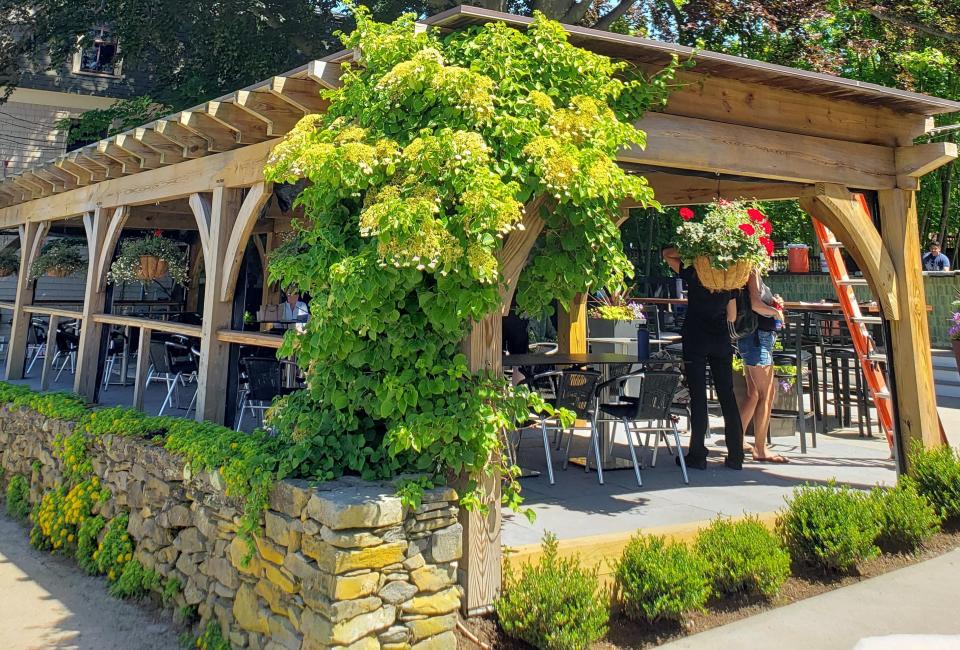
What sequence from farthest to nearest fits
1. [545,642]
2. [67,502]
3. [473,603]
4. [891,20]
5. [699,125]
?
[891,20] < [67,502] < [699,125] < [473,603] < [545,642]

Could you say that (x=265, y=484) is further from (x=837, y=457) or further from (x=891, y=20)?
(x=891, y=20)

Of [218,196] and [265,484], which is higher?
[218,196]

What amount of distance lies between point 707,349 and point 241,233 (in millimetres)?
3723

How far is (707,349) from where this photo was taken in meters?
5.94

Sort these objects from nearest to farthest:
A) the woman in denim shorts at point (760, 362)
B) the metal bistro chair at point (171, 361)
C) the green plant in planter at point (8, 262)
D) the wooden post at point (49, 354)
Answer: the woman in denim shorts at point (760, 362), the metal bistro chair at point (171, 361), the wooden post at point (49, 354), the green plant in planter at point (8, 262)

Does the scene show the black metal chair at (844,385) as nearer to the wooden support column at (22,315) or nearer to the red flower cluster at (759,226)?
the red flower cluster at (759,226)

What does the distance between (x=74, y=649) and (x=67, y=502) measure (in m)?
2.02

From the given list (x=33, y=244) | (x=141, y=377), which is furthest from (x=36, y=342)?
(x=141, y=377)

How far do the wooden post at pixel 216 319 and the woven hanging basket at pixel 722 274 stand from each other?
338 centimetres

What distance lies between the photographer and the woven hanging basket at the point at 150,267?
768 centimetres

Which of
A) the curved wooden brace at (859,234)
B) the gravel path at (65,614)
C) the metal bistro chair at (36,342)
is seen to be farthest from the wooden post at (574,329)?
the metal bistro chair at (36,342)

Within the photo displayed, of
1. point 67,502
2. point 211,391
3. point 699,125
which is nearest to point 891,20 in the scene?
point 699,125

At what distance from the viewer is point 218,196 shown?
5.24 metres

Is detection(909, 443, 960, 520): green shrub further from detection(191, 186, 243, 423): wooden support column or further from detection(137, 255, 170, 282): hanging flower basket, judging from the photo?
detection(137, 255, 170, 282): hanging flower basket
